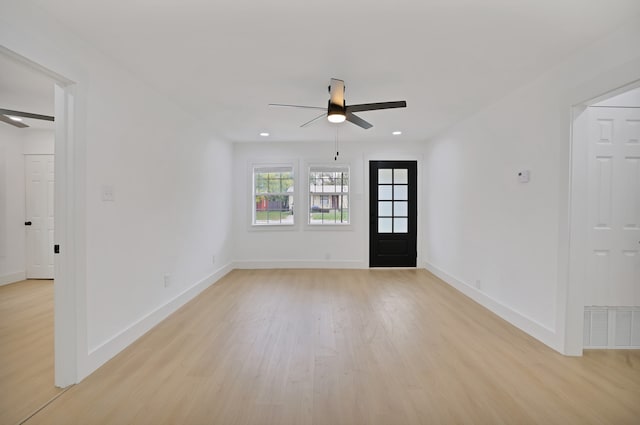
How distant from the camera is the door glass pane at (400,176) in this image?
6.13 m

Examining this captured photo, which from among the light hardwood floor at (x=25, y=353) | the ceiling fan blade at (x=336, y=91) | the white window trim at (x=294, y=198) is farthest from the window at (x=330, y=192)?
the light hardwood floor at (x=25, y=353)

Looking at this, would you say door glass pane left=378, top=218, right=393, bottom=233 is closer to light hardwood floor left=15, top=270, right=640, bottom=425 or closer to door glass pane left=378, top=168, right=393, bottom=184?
door glass pane left=378, top=168, right=393, bottom=184

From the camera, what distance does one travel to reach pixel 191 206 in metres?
4.19

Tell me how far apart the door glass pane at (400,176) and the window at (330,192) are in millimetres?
978

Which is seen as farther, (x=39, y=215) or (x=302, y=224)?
(x=302, y=224)

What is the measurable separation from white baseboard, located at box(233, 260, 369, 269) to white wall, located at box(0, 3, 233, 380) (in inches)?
75.3

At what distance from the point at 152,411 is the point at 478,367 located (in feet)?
7.83

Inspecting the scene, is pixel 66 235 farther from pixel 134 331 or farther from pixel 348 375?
pixel 348 375

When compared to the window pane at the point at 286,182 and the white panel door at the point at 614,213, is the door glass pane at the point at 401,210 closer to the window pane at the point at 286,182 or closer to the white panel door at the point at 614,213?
the window pane at the point at 286,182

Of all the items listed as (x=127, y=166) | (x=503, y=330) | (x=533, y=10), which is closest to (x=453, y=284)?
(x=503, y=330)

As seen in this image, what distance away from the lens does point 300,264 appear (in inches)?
242

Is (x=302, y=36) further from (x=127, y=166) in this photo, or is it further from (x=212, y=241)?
(x=212, y=241)

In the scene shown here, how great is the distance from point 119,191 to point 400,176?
4.91m

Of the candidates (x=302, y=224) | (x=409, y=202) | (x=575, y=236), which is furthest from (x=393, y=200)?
(x=575, y=236)
